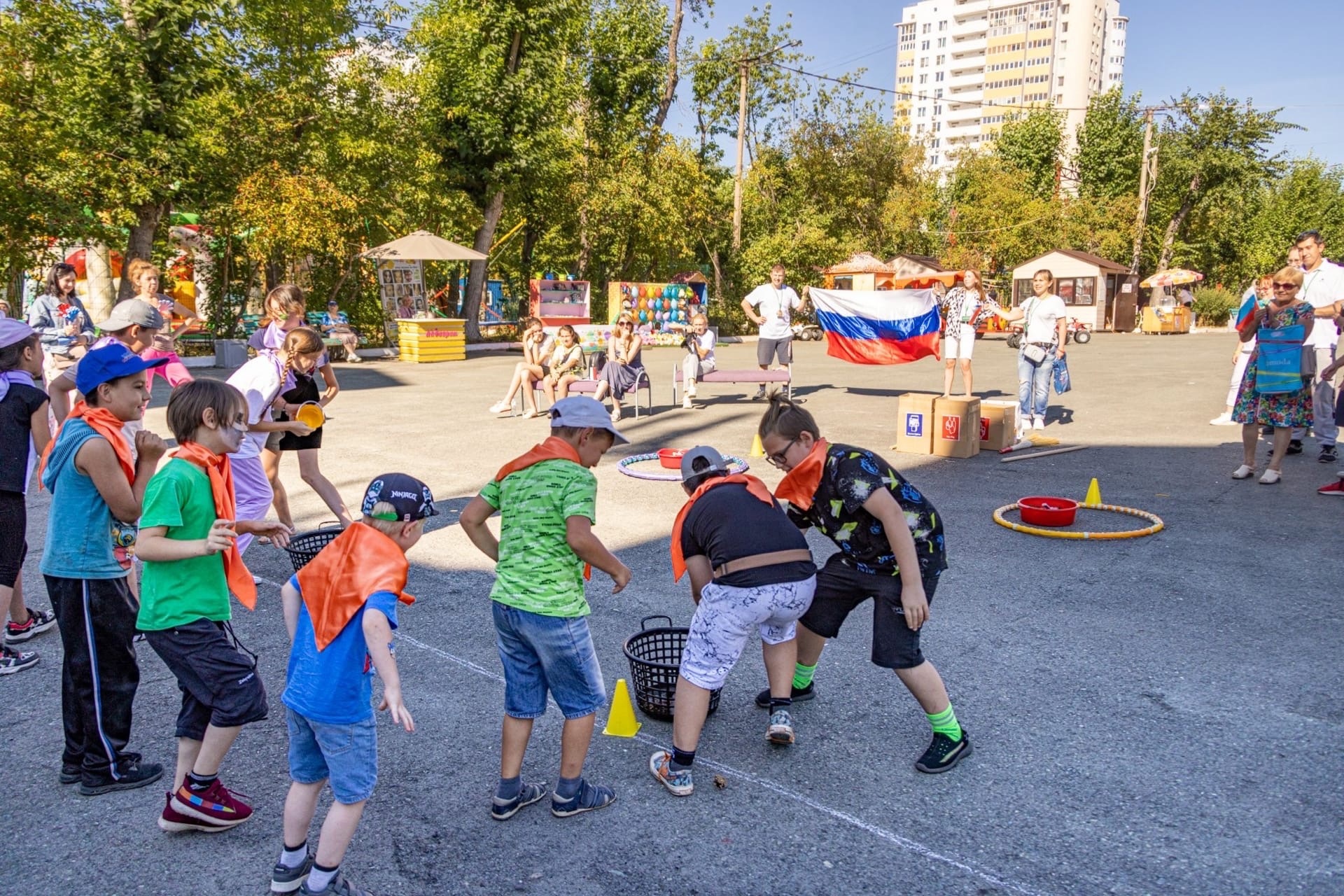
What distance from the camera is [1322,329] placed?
1065 cm

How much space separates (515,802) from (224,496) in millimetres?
1564

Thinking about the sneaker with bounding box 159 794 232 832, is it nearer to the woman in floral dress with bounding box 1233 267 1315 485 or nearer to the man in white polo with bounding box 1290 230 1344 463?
the woman in floral dress with bounding box 1233 267 1315 485

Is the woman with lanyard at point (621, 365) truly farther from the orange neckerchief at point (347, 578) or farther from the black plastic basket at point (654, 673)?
the orange neckerchief at point (347, 578)

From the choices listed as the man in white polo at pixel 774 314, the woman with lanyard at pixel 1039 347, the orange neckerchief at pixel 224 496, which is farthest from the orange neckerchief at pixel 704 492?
the man in white polo at pixel 774 314

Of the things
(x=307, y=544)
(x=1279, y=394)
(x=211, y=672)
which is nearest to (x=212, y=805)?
(x=211, y=672)

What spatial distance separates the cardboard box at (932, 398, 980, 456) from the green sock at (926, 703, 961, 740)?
23.3 feet

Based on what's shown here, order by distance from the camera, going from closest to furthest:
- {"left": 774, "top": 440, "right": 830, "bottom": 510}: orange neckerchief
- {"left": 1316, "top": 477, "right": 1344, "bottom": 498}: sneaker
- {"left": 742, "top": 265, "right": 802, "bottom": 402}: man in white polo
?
{"left": 774, "top": 440, "right": 830, "bottom": 510}: orange neckerchief → {"left": 1316, "top": 477, "right": 1344, "bottom": 498}: sneaker → {"left": 742, "top": 265, "right": 802, "bottom": 402}: man in white polo

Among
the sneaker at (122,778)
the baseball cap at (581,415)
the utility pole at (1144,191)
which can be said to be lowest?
the sneaker at (122,778)

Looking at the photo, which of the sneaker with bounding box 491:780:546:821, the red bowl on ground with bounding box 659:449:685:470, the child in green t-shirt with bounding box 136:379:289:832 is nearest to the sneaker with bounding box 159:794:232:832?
the child in green t-shirt with bounding box 136:379:289:832

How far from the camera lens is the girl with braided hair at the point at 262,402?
6.02 meters

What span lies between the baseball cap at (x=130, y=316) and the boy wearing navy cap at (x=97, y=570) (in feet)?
6.96

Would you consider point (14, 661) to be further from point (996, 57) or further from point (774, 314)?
point (996, 57)

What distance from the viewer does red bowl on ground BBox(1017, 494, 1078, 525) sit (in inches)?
297

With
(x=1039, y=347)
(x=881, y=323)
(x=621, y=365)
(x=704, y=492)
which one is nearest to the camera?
(x=704, y=492)
